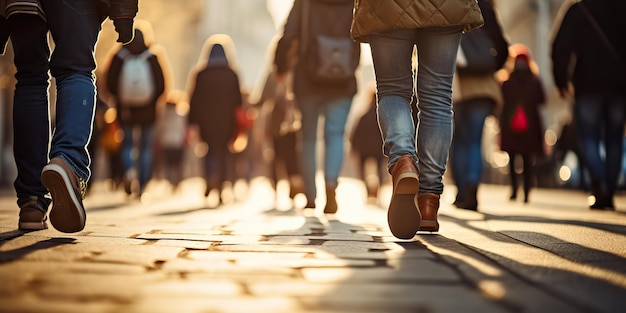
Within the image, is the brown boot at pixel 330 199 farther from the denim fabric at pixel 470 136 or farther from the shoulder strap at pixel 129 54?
the shoulder strap at pixel 129 54

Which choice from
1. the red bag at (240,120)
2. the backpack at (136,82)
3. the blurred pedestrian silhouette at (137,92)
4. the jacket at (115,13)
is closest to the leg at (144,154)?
the blurred pedestrian silhouette at (137,92)

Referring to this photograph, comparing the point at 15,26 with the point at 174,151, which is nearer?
the point at 15,26

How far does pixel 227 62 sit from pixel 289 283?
21.6 ft

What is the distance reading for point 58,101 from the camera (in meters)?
3.36

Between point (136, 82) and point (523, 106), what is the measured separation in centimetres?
441

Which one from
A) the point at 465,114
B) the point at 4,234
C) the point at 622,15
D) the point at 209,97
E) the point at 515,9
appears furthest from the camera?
the point at 515,9

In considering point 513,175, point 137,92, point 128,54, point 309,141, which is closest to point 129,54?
point 128,54

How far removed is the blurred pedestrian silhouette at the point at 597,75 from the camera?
6070 mm

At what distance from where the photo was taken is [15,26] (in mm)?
3375

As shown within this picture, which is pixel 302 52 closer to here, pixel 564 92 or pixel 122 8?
pixel 564 92

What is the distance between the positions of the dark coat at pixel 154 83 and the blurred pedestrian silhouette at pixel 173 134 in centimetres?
335

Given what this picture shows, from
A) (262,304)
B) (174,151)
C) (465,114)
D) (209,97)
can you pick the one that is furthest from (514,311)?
(174,151)

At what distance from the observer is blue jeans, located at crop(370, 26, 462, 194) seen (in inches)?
141

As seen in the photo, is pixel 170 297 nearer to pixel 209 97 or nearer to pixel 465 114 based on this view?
pixel 465 114
